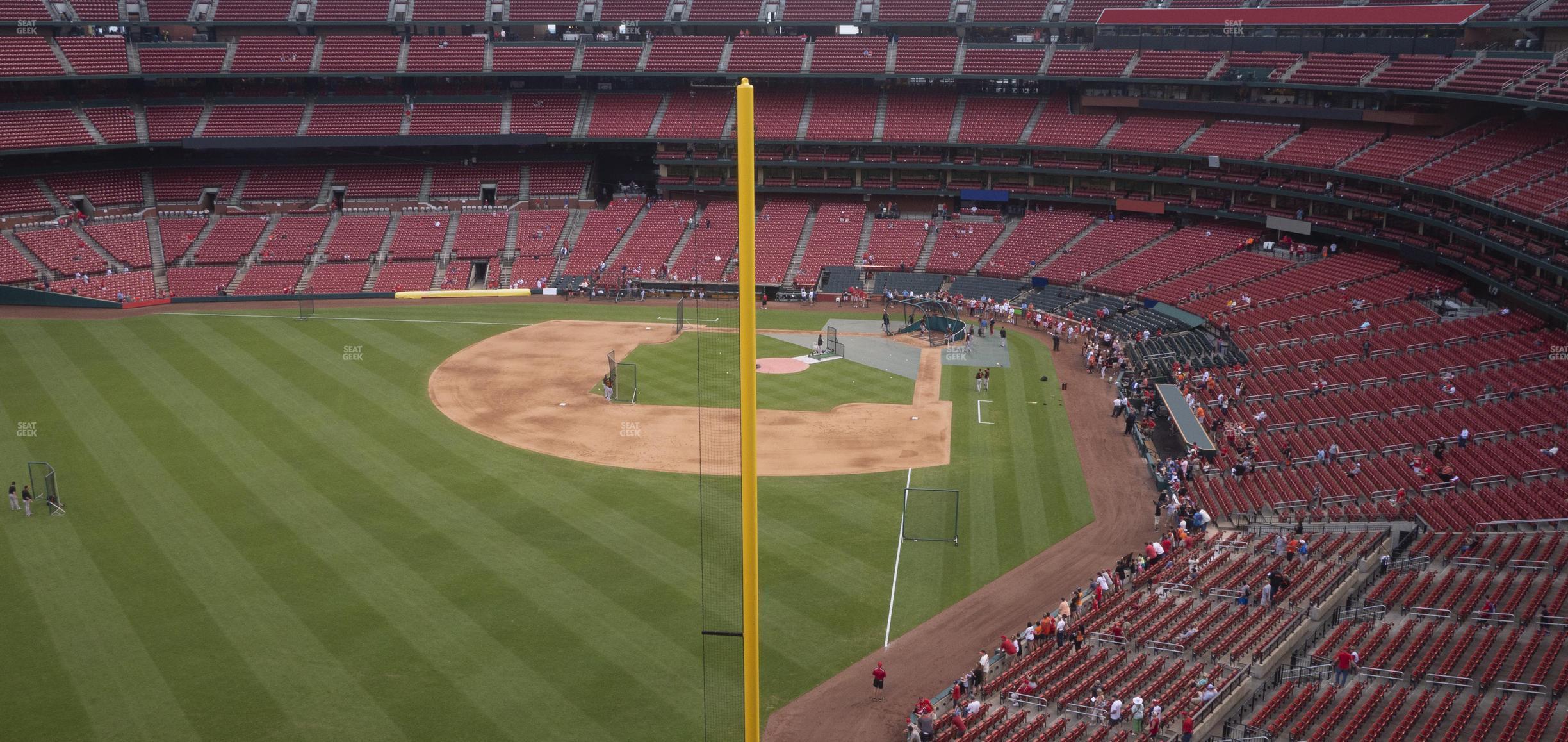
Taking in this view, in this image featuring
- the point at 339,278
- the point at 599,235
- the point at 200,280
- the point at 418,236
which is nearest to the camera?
the point at 200,280

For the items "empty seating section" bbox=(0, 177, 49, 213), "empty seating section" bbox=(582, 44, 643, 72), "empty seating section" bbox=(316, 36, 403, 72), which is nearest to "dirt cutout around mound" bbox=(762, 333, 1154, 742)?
"empty seating section" bbox=(582, 44, 643, 72)

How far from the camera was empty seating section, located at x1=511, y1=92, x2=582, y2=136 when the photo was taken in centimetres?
7788

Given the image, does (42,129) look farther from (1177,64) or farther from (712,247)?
(1177,64)

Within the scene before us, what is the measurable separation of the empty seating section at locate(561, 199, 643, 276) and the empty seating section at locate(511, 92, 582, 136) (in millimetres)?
5838

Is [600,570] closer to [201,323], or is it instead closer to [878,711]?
[878,711]

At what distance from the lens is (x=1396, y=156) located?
57.0 metres

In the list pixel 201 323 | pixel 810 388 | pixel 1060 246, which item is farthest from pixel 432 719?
pixel 1060 246

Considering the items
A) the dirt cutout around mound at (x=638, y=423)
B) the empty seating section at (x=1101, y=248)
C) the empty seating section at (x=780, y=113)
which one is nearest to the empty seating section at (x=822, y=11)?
the empty seating section at (x=780, y=113)

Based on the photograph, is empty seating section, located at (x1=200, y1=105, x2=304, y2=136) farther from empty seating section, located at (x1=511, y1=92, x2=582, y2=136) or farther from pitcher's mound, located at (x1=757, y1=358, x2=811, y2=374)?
pitcher's mound, located at (x1=757, y1=358, x2=811, y2=374)

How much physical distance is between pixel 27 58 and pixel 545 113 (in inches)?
1217

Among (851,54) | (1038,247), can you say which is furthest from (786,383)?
(851,54)

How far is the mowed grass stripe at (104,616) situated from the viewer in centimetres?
2486

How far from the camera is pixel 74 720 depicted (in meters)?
24.5

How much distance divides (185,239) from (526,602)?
53.6m
